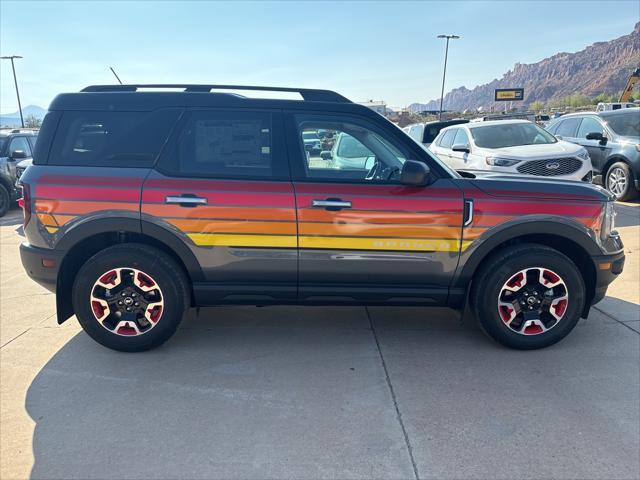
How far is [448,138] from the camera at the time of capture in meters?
10.3

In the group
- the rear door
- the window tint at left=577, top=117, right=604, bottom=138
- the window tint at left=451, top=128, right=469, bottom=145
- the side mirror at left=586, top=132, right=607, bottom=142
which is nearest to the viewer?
the rear door

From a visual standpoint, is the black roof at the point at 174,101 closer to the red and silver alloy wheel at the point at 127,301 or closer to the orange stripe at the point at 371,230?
the orange stripe at the point at 371,230

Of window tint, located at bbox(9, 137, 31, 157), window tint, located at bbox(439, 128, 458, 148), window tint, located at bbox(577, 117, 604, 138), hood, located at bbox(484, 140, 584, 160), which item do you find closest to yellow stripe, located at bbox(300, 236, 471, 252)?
hood, located at bbox(484, 140, 584, 160)

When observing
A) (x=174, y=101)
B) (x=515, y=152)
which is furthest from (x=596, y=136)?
(x=174, y=101)

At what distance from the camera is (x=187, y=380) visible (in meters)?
3.17

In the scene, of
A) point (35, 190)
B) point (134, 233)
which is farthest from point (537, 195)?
point (35, 190)

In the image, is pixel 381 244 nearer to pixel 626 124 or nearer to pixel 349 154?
pixel 349 154

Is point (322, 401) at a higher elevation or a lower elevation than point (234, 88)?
lower

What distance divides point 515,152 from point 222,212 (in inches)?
252

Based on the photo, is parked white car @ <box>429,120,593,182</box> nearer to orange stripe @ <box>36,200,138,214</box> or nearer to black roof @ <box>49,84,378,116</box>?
black roof @ <box>49,84,378,116</box>

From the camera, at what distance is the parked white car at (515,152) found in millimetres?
7827

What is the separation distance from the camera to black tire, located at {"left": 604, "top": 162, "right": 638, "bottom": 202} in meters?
9.02

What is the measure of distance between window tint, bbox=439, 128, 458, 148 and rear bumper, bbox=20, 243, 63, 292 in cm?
844

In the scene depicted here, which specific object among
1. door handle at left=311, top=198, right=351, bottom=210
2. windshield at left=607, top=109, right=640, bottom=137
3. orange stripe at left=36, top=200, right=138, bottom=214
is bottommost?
orange stripe at left=36, top=200, right=138, bottom=214
